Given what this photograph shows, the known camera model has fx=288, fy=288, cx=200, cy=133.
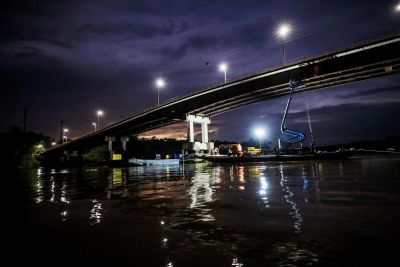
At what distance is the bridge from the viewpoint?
184ft

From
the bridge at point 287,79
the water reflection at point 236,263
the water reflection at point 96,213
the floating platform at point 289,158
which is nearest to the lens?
the water reflection at point 236,263

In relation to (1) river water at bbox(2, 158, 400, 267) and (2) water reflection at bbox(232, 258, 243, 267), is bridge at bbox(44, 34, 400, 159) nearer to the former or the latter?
(1) river water at bbox(2, 158, 400, 267)

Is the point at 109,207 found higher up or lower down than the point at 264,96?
lower down

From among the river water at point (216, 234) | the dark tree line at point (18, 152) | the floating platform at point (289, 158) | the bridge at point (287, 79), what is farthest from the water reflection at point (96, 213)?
the dark tree line at point (18, 152)

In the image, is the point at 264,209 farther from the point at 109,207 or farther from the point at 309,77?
the point at 309,77

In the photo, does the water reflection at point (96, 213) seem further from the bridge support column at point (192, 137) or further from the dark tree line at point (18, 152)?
the dark tree line at point (18, 152)

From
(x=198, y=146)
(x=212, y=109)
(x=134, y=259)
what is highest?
(x=212, y=109)

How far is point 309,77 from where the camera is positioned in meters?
67.1

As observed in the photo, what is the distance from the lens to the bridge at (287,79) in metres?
56.1

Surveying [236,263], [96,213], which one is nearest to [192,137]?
[96,213]

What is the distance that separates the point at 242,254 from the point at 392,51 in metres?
63.4

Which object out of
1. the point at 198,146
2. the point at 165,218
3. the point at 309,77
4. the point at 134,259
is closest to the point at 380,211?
the point at 165,218

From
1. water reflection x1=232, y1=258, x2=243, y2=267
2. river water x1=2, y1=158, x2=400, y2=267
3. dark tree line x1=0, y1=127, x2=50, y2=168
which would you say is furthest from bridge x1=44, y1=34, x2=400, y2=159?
water reflection x1=232, y1=258, x2=243, y2=267

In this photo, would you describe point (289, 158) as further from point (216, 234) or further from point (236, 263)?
point (236, 263)
